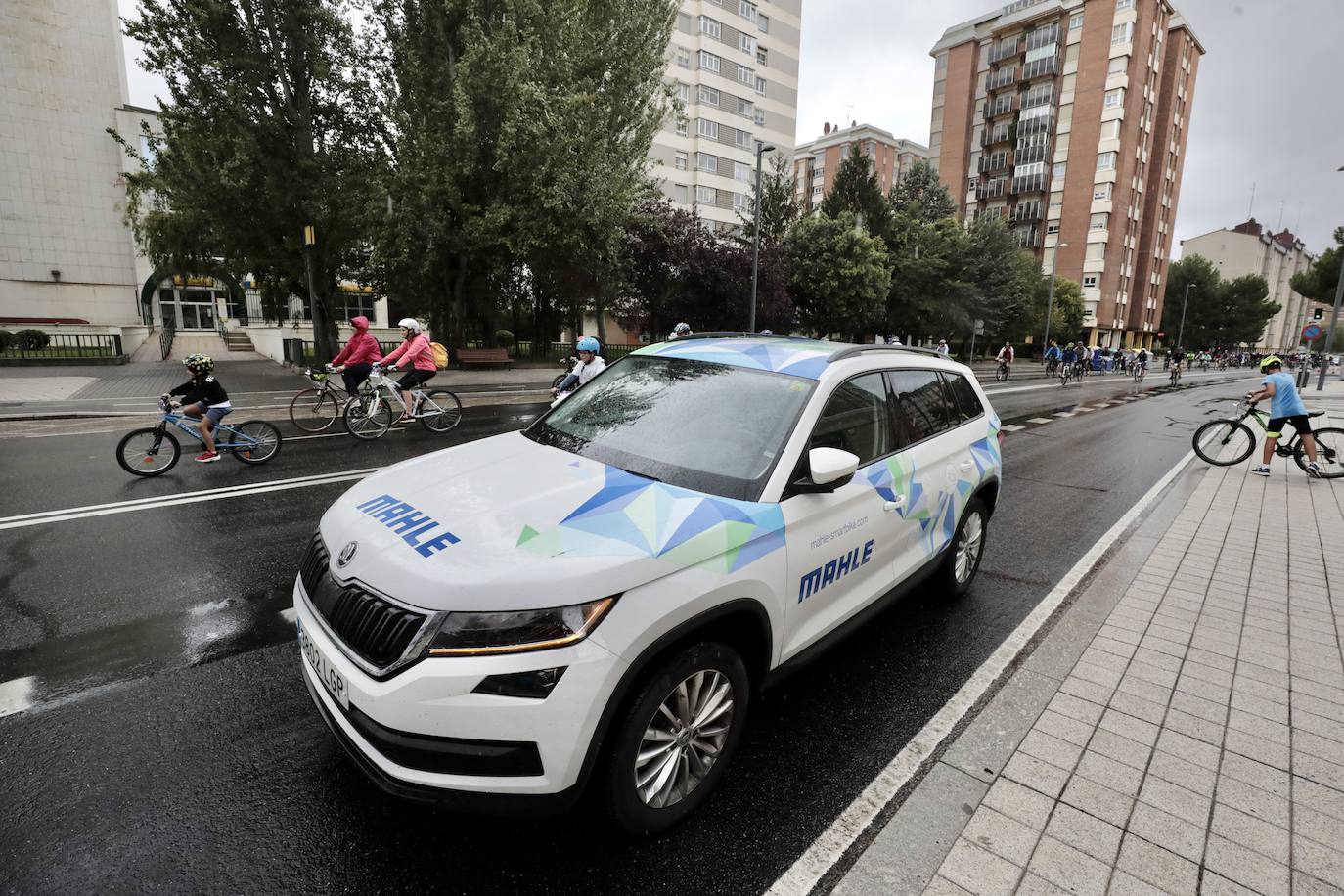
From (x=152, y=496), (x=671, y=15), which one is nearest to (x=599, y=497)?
(x=152, y=496)

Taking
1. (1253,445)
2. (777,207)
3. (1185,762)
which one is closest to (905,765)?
(1185,762)

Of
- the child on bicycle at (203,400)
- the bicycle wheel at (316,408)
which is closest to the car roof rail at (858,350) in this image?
the child on bicycle at (203,400)

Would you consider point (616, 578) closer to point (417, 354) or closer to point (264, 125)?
point (417, 354)

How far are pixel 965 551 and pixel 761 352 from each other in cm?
223

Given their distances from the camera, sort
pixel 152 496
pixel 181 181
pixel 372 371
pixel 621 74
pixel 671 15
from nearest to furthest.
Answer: pixel 152 496
pixel 372 371
pixel 181 181
pixel 621 74
pixel 671 15

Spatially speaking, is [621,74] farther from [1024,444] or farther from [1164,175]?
[1164,175]

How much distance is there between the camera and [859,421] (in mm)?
3346

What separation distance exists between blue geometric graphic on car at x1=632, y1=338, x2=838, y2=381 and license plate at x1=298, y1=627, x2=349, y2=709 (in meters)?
2.30

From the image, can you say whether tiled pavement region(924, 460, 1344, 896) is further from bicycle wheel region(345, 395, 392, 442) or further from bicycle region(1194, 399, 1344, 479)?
bicycle wheel region(345, 395, 392, 442)

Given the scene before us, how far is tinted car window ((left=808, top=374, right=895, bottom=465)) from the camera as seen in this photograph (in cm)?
309

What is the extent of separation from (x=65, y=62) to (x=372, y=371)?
41945mm

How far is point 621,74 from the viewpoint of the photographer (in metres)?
23.2

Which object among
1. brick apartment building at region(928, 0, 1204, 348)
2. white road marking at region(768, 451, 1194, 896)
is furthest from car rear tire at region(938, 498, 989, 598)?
brick apartment building at region(928, 0, 1204, 348)

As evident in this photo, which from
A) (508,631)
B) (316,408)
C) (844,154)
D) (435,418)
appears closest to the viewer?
(508,631)
